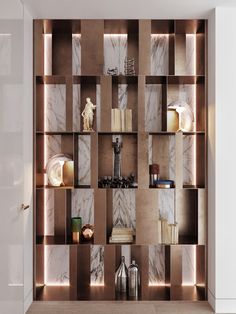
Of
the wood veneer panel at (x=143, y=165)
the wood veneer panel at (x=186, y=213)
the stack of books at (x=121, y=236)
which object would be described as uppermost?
the wood veneer panel at (x=143, y=165)

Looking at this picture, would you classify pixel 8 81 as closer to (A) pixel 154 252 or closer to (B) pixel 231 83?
(B) pixel 231 83

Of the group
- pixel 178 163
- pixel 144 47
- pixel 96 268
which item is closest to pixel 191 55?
pixel 144 47

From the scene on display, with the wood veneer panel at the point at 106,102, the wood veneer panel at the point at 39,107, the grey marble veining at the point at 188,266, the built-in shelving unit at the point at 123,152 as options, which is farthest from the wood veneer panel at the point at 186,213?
the wood veneer panel at the point at 39,107

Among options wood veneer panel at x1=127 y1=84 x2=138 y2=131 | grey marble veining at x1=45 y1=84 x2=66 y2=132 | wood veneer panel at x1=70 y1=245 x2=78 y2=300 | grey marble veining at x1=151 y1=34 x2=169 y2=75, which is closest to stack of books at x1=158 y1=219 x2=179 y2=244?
wood veneer panel at x1=70 y1=245 x2=78 y2=300

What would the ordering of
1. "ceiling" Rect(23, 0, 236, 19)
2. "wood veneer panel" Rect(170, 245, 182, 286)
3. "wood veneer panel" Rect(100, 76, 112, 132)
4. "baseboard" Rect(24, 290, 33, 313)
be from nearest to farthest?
"ceiling" Rect(23, 0, 236, 19) → "baseboard" Rect(24, 290, 33, 313) → "wood veneer panel" Rect(100, 76, 112, 132) → "wood veneer panel" Rect(170, 245, 182, 286)

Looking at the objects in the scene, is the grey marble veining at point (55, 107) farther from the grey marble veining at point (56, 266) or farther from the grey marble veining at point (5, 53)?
the grey marble veining at point (5, 53)

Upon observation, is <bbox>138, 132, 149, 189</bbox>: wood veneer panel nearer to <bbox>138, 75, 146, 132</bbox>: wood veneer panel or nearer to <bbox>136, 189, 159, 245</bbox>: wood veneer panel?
<bbox>136, 189, 159, 245</bbox>: wood veneer panel

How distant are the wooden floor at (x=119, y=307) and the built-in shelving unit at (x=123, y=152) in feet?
0.33

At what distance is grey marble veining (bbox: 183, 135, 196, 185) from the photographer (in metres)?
4.04

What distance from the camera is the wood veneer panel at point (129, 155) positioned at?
159 inches

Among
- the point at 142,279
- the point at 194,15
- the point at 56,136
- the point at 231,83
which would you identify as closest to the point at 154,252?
the point at 142,279

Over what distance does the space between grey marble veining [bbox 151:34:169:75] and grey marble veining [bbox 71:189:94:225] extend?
1316 millimetres

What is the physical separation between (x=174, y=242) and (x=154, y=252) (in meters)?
0.37

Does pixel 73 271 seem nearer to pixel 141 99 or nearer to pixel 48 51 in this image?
pixel 141 99
